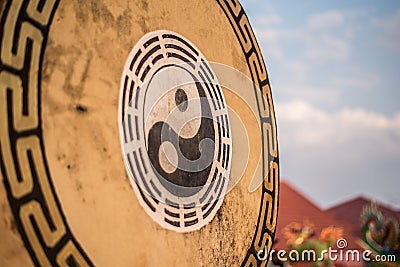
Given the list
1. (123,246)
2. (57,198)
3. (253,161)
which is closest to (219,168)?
(253,161)

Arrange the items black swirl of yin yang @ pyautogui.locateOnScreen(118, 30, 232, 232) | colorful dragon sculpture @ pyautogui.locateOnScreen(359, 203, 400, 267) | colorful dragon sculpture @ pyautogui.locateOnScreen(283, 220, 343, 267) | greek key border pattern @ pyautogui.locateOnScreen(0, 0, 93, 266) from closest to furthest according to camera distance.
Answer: greek key border pattern @ pyautogui.locateOnScreen(0, 0, 93, 266) < black swirl of yin yang @ pyautogui.locateOnScreen(118, 30, 232, 232) < colorful dragon sculpture @ pyautogui.locateOnScreen(283, 220, 343, 267) < colorful dragon sculpture @ pyautogui.locateOnScreen(359, 203, 400, 267)

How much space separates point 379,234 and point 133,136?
21.1ft

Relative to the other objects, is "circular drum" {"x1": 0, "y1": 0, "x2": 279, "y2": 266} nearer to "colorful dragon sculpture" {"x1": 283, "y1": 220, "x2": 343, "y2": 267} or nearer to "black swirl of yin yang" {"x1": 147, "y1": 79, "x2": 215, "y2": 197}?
"black swirl of yin yang" {"x1": 147, "y1": 79, "x2": 215, "y2": 197}

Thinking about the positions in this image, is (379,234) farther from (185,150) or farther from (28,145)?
(28,145)

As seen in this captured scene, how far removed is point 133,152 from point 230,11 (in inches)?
26.9

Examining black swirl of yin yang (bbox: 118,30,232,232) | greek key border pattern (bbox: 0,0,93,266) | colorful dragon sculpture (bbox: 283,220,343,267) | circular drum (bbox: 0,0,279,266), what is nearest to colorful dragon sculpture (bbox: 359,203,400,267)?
colorful dragon sculpture (bbox: 283,220,343,267)

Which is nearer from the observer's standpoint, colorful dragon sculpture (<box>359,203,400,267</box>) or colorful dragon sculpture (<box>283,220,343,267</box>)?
colorful dragon sculpture (<box>283,220,343,267</box>)

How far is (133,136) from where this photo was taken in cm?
135

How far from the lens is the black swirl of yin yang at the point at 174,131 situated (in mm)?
1360

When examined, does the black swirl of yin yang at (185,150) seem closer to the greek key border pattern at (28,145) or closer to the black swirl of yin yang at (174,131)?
the black swirl of yin yang at (174,131)

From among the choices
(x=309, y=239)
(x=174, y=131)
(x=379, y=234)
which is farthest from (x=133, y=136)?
(x=379, y=234)

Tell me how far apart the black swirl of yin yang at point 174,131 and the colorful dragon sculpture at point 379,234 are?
583 cm

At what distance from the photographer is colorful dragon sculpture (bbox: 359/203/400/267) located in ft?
23.7

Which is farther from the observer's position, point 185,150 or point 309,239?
point 309,239
